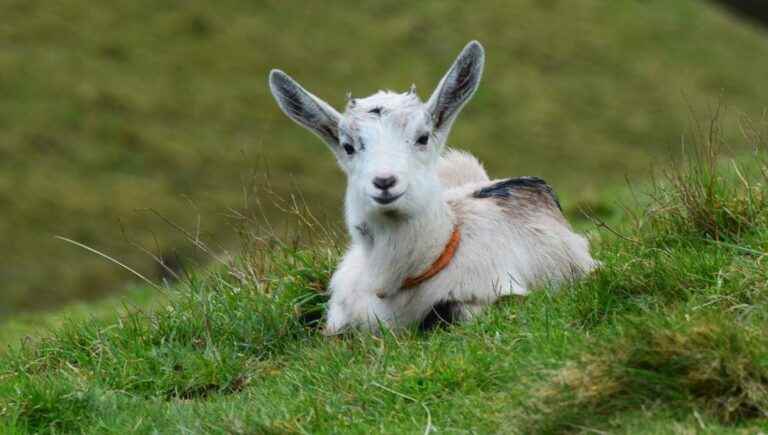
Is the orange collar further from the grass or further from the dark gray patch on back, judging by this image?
the dark gray patch on back

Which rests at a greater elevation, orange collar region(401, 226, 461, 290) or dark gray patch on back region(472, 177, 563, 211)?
dark gray patch on back region(472, 177, 563, 211)

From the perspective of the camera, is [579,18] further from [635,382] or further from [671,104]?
[635,382]

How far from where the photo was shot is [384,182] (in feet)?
22.7

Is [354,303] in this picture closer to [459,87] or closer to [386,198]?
[386,198]

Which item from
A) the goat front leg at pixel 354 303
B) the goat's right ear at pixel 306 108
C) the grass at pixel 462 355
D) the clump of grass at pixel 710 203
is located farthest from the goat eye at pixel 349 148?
the clump of grass at pixel 710 203

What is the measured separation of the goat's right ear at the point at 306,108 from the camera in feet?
24.8

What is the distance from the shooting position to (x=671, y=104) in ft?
130

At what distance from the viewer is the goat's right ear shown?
7574mm

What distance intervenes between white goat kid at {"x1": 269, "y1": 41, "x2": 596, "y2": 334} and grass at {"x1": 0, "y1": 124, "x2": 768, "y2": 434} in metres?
0.24

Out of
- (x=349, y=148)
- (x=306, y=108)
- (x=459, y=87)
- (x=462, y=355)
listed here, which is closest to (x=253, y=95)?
(x=306, y=108)

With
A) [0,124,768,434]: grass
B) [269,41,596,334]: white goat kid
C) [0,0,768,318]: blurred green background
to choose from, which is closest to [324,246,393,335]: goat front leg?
[269,41,596,334]: white goat kid

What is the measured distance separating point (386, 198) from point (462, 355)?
1.03 metres

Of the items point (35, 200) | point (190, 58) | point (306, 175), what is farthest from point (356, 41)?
point (35, 200)

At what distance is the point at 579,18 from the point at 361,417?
38.8m
